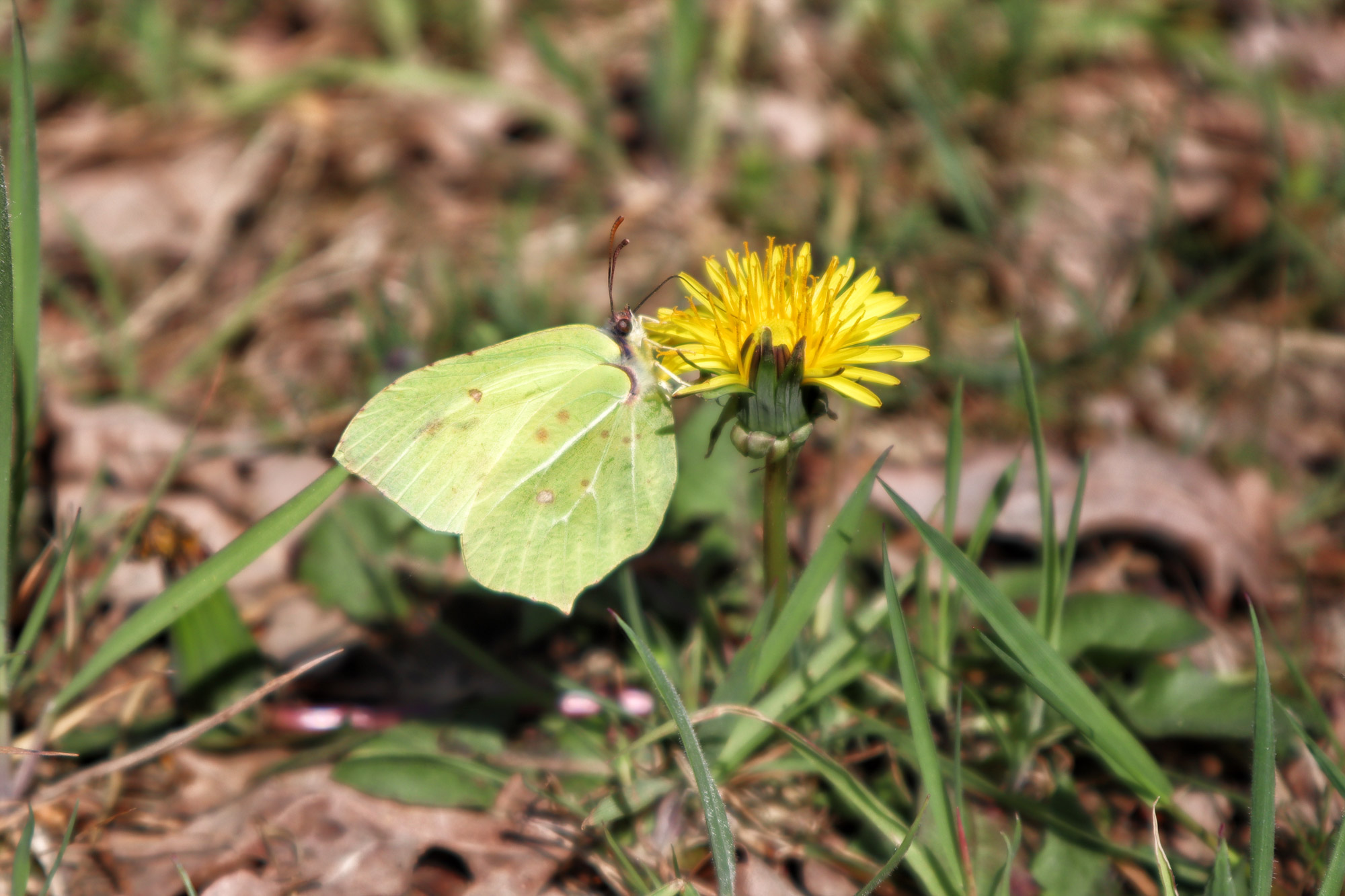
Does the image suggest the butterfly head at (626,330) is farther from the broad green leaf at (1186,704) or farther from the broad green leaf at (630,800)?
the broad green leaf at (1186,704)

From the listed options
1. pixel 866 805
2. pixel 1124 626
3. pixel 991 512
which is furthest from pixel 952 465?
pixel 866 805

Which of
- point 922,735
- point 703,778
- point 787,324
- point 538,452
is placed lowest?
point 922,735

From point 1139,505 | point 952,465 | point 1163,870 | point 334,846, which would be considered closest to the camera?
point 1163,870

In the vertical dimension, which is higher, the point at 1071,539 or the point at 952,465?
the point at 952,465

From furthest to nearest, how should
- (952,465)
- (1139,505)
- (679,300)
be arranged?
(679,300) → (1139,505) → (952,465)

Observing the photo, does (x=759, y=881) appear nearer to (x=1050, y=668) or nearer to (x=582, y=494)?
(x=1050, y=668)

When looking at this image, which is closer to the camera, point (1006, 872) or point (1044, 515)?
point (1006, 872)

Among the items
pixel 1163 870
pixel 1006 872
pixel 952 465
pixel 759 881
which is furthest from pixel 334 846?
pixel 1163 870

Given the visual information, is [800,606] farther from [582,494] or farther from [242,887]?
[242,887]

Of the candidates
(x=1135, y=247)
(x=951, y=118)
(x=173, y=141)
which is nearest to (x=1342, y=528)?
(x=1135, y=247)
